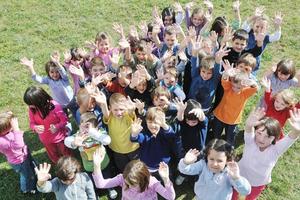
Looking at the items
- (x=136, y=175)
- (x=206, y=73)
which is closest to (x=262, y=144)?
(x=206, y=73)

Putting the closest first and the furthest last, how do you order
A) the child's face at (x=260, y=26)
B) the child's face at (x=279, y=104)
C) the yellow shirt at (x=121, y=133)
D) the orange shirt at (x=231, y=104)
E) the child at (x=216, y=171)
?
the child at (x=216, y=171), the yellow shirt at (x=121, y=133), the child's face at (x=279, y=104), the orange shirt at (x=231, y=104), the child's face at (x=260, y=26)

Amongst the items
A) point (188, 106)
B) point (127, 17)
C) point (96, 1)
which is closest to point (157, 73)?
point (188, 106)

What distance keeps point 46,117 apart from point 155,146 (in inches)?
63.3

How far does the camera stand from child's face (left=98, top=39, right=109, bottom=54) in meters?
6.74

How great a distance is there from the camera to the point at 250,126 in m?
4.61

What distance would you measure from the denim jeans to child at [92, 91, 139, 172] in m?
1.25

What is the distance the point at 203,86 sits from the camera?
582cm

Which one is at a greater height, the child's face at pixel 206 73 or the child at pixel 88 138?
the child's face at pixel 206 73

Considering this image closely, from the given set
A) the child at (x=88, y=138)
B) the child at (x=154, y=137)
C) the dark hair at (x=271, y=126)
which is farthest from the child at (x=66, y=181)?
the dark hair at (x=271, y=126)

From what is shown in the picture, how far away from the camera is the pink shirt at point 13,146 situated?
506cm

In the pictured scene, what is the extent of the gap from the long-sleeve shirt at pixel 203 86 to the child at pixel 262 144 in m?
1.23

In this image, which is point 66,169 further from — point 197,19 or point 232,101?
point 197,19

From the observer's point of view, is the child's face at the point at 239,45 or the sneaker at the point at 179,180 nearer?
the sneaker at the point at 179,180

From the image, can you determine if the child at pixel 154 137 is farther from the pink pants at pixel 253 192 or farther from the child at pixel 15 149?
the child at pixel 15 149
